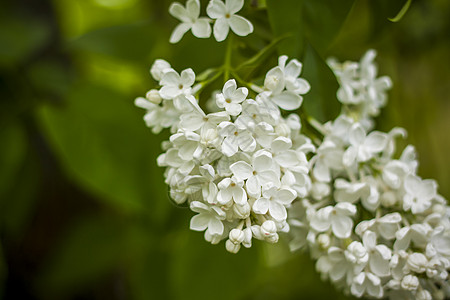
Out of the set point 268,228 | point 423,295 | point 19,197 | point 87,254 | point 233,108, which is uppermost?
point 233,108

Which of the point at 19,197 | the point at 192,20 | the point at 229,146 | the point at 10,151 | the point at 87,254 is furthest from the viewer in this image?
the point at 87,254

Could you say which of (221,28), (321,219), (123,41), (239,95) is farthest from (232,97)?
(123,41)

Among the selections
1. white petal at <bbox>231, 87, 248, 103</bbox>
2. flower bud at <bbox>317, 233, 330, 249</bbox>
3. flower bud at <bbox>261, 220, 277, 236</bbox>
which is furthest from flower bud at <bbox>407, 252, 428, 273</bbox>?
white petal at <bbox>231, 87, 248, 103</bbox>

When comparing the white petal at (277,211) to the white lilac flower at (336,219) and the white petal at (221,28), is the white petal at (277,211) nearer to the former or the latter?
the white lilac flower at (336,219)

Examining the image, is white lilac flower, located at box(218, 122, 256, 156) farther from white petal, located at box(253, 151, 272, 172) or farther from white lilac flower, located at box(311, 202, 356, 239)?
white lilac flower, located at box(311, 202, 356, 239)

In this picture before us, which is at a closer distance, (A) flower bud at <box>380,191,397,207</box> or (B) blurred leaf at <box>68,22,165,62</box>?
(A) flower bud at <box>380,191,397,207</box>

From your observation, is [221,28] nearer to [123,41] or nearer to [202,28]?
[202,28]

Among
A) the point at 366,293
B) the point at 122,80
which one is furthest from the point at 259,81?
the point at 122,80
